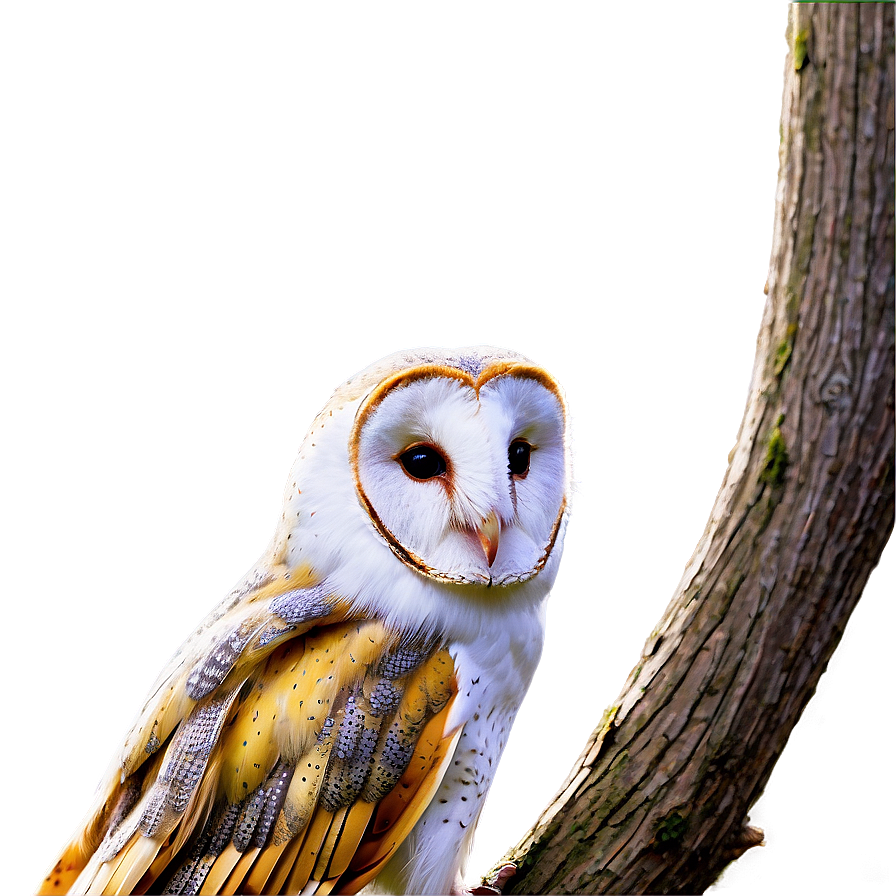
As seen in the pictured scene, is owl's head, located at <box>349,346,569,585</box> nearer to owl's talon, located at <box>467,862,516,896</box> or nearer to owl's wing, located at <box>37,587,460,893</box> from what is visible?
owl's wing, located at <box>37,587,460,893</box>

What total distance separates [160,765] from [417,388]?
0.63m

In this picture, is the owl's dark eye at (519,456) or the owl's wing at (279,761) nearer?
the owl's wing at (279,761)

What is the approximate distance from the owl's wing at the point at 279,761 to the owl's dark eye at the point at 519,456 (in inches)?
11.1

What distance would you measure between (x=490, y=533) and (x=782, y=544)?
1.57ft

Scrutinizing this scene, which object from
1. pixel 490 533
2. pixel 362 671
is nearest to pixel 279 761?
pixel 362 671

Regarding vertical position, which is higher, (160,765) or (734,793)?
(734,793)

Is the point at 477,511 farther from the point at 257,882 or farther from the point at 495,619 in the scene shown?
the point at 257,882

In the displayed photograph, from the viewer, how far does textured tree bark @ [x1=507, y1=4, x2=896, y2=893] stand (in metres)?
1.14

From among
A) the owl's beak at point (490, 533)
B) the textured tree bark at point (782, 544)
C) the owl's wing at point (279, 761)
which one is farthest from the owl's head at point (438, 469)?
the textured tree bark at point (782, 544)

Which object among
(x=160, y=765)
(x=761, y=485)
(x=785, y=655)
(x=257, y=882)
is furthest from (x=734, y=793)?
(x=160, y=765)

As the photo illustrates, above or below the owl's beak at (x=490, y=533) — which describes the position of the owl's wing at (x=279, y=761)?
below

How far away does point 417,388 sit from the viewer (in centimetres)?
105

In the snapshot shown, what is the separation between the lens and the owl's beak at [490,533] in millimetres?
1046

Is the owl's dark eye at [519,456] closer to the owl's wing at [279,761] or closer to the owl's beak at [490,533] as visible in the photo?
the owl's beak at [490,533]
